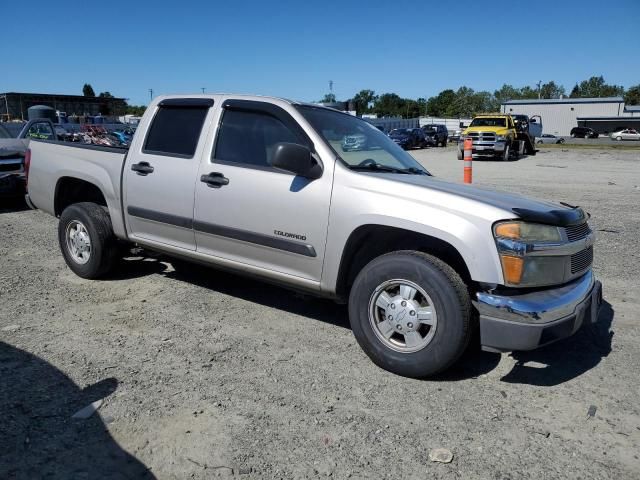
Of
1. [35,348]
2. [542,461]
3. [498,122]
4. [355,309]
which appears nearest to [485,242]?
[355,309]

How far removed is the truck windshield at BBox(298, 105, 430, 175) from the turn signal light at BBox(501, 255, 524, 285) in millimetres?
1266

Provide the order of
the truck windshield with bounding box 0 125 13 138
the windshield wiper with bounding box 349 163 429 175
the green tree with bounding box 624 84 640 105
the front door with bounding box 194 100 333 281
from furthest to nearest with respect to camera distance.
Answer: the green tree with bounding box 624 84 640 105, the truck windshield with bounding box 0 125 13 138, the windshield wiper with bounding box 349 163 429 175, the front door with bounding box 194 100 333 281

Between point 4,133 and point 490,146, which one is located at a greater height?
point 490,146

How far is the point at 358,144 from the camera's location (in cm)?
425

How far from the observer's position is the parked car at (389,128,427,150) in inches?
1389

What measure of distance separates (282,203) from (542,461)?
2.28 metres

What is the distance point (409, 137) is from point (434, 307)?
34.3 m

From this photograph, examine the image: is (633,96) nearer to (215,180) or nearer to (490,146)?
(490,146)

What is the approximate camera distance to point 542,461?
264 cm

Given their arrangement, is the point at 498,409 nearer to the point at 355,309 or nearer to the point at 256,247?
the point at 355,309

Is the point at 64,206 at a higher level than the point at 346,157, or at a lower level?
lower

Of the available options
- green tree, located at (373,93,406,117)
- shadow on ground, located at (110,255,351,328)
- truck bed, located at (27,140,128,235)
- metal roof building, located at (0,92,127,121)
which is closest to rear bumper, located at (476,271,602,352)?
shadow on ground, located at (110,255,351,328)

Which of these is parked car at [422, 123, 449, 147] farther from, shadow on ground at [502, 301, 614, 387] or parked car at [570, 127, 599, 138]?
shadow on ground at [502, 301, 614, 387]

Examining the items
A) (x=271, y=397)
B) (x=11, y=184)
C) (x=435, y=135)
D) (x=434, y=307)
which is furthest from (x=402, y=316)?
(x=435, y=135)
